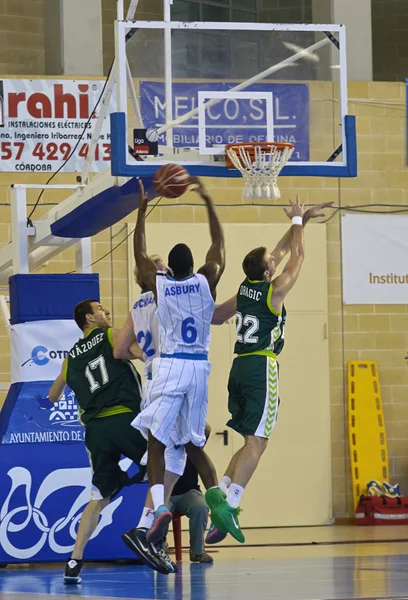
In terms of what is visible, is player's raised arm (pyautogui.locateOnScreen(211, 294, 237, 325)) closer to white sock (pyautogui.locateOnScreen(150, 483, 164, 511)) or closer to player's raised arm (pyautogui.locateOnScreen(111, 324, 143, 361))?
player's raised arm (pyautogui.locateOnScreen(111, 324, 143, 361))

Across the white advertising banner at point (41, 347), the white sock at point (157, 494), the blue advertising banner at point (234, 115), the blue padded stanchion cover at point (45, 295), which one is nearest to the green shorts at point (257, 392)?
the white sock at point (157, 494)

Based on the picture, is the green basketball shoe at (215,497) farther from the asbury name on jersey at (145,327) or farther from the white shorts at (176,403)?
the asbury name on jersey at (145,327)

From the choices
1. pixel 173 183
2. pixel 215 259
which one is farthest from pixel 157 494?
pixel 173 183

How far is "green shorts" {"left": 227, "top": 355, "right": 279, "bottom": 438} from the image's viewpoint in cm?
828

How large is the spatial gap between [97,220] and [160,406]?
8.74 feet

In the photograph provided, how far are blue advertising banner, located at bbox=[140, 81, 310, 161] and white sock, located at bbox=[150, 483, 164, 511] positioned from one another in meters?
2.78

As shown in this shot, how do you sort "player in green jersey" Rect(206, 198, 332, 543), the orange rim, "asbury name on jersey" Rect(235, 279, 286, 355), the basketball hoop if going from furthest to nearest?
the orange rim, the basketball hoop, "asbury name on jersey" Rect(235, 279, 286, 355), "player in green jersey" Rect(206, 198, 332, 543)

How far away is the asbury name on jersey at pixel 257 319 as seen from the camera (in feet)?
27.5

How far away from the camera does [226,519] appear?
7848mm

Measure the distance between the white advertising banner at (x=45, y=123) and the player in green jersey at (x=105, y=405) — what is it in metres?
5.40

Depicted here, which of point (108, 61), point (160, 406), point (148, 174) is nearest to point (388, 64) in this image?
point (108, 61)

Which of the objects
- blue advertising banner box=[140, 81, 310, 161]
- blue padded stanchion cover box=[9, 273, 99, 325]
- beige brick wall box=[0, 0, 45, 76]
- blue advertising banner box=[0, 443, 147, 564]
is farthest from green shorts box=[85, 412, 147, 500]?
beige brick wall box=[0, 0, 45, 76]

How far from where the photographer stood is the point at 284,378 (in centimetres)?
1399

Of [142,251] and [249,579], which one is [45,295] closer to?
[142,251]
